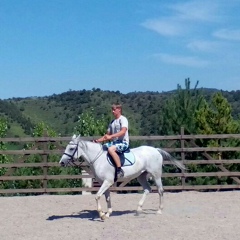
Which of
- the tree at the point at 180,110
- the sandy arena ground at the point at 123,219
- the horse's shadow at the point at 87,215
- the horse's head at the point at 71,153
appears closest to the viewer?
the sandy arena ground at the point at 123,219

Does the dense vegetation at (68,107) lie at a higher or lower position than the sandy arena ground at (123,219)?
higher

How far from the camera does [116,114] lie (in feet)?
33.6

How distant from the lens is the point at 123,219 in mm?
10016

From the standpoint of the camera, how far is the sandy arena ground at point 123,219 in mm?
8820

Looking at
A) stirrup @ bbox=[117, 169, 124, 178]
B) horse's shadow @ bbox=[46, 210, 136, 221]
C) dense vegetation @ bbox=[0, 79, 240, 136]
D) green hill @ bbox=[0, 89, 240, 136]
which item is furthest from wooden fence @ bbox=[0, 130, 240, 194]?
green hill @ bbox=[0, 89, 240, 136]

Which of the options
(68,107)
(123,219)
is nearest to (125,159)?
(123,219)

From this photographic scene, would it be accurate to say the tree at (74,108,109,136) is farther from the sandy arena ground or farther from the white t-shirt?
the white t-shirt

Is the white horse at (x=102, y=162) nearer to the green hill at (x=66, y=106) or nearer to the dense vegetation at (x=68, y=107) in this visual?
the dense vegetation at (x=68, y=107)

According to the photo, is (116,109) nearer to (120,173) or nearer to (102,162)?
(102,162)

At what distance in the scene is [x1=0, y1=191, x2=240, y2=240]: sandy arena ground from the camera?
8820mm

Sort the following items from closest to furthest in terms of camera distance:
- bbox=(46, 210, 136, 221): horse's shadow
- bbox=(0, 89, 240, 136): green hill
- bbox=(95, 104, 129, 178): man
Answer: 1. bbox=(95, 104, 129, 178): man
2. bbox=(46, 210, 136, 221): horse's shadow
3. bbox=(0, 89, 240, 136): green hill

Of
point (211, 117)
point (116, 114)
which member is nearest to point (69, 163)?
point (116, 114)

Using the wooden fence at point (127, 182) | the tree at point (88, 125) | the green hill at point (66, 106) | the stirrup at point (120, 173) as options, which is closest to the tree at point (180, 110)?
the wooden fence at point (127, 182)

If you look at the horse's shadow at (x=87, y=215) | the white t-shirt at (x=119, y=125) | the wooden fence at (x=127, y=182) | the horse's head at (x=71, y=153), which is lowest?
the horse's shadow at (x=87, y=215)
